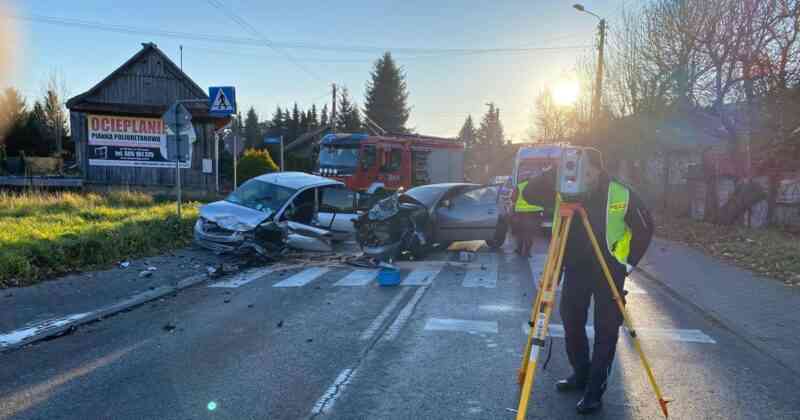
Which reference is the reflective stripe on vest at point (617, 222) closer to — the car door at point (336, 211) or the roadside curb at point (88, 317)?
the roadside curb at point (88, 317)

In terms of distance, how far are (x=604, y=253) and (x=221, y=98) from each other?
423 inches

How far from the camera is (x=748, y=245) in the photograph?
1209cm

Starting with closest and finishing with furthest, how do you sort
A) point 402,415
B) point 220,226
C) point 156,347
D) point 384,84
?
1. point 402,415
2. point 156,347
3. point 220,226
4. point 384,84

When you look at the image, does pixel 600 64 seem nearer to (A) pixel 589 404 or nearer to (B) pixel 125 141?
(B) pixel 125 141

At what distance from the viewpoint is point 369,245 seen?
35.0 ft

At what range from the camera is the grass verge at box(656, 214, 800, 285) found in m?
9.74

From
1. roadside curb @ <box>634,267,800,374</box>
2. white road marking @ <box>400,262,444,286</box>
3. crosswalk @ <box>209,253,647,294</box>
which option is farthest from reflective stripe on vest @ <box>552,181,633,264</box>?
white road marking @ <box>400,262,444,286</box>

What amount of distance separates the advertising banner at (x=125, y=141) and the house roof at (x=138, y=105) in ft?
1.30

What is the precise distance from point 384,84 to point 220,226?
5322cm

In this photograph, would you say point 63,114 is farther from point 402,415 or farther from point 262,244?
point 402,415

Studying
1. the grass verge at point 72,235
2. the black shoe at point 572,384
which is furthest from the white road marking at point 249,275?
the black shoe at point 572,384

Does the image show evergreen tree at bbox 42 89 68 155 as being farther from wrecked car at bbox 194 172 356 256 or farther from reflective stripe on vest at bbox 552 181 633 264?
reflective stripe on vest at bbox 552 181 633 264

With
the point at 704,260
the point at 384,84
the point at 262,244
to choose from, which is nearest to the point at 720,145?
the point at 704,260

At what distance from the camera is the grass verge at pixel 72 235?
317 inches
